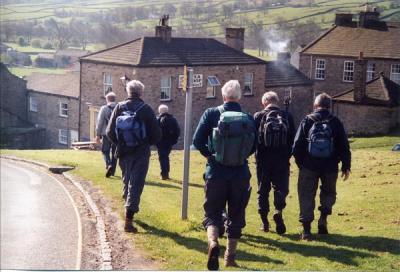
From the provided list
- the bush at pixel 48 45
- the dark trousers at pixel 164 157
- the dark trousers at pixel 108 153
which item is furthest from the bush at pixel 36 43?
the dark trousers at pixel 164 157

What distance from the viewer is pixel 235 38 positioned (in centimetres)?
707

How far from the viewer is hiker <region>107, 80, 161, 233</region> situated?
6172mm

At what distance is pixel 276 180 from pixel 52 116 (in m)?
2.80

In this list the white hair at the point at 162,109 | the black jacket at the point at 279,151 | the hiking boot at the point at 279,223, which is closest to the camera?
the black jacket at the point at 279,151

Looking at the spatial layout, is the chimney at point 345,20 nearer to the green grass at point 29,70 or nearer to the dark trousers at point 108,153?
the green grass at point 29,70

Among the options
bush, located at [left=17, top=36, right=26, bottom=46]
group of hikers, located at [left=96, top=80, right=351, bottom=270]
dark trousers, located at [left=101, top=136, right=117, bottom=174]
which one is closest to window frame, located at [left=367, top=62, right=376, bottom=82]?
group of hikers, located at [left=96, top=80, right=351, bottom=270]

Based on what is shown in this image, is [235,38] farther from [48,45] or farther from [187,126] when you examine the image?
[48,45]

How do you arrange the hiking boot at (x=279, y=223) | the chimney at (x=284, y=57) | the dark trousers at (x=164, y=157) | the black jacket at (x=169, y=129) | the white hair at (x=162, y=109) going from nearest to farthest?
the hiking boot at (x=279, y=223) → the chimney at (x=284, y=57) → the white hair at (x=162, y=109) → the black jacket at (x=169, y=129) → the dark trousers at (x=164, y=157)

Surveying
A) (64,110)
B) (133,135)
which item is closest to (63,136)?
(64,110)

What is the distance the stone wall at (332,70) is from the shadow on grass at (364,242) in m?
1.65

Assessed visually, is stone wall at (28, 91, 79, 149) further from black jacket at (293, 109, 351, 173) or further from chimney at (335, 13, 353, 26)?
chimney at (335, 13, 353, 26)

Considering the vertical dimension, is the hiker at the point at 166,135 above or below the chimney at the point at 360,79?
below

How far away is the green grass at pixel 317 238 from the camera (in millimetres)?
5590

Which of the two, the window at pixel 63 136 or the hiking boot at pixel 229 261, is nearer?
the hiking boot at pixel 229 261
